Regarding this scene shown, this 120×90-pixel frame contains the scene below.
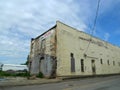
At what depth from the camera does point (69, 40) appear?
21.3 m

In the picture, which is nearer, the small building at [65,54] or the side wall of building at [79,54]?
the small building at [65,54]

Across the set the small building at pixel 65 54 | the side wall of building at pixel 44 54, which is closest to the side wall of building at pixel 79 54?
the small building at pixel 65 54

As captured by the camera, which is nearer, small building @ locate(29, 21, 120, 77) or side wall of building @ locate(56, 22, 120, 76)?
small building @ locate(29, 21, 120, 77)

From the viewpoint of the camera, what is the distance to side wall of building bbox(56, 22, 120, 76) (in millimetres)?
19594

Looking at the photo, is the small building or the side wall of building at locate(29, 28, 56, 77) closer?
the small building

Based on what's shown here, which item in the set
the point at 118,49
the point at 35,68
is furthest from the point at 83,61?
the point at 118,49

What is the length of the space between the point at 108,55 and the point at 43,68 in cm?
1771

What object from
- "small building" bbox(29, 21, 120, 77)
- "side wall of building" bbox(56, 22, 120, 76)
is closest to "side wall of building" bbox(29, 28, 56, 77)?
"small building" bbox(29, 21, 120, 77)

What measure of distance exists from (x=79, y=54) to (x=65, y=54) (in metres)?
3.45

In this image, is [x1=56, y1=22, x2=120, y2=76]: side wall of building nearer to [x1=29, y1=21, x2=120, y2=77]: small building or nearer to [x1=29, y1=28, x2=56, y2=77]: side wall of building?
[x1=29, y1=21, x2=120, y2=77]: small building

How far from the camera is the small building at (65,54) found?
19.3 meters

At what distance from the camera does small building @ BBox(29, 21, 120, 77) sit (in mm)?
19312

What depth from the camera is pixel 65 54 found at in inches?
786

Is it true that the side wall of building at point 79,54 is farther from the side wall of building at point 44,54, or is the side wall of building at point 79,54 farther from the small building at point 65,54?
the side wall of building at point 44,54
